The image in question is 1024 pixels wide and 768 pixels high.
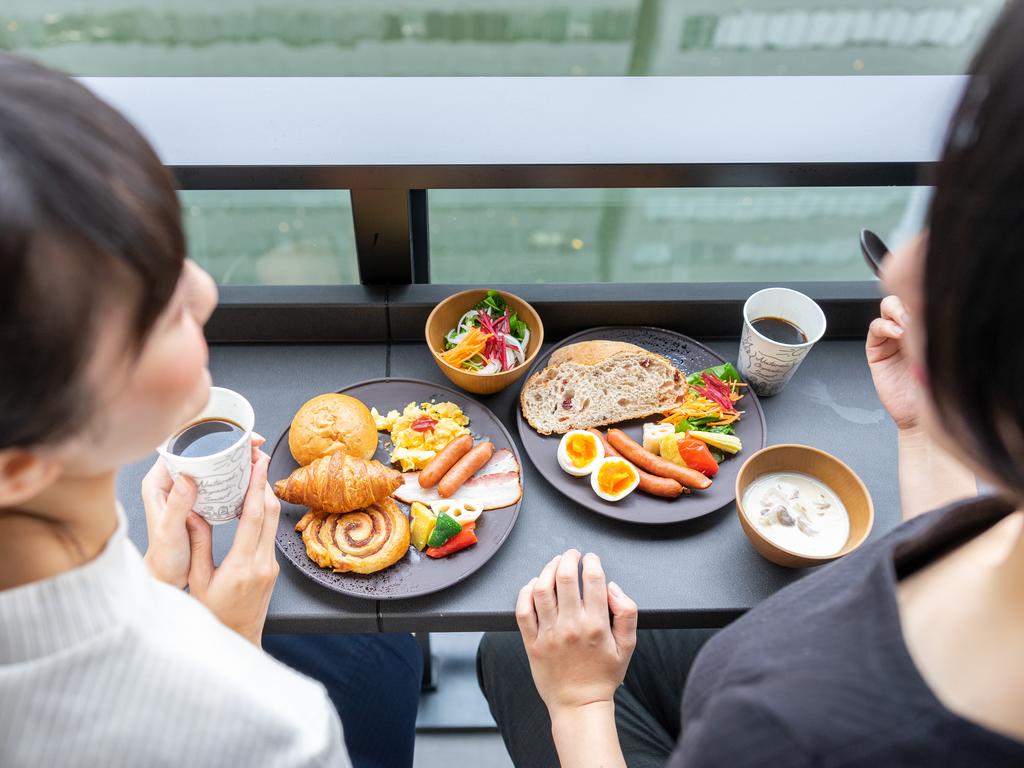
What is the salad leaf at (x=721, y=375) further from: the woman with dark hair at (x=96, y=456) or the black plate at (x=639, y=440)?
the woman with dark hair at (x=96, y=456)

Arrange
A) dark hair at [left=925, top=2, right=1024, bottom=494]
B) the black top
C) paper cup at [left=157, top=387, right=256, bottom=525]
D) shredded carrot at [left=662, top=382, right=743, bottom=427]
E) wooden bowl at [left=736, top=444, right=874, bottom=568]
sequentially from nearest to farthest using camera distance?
1. dark hair at [left=925, top=2, right=1024, bottom=494]
2. the black top
3. paper cup at [left=157, top=387, right=256, bottom=525]
4. wooden bowl at [left=736, top=444, right=874, bottom=568]
5. shredded carrot at [left=662, top=382, right=743, bottom=427]

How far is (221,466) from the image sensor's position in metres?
1.11

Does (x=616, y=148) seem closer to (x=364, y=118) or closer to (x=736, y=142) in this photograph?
(x=736, y=142)

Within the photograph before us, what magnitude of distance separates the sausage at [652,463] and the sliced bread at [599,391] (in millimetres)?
48

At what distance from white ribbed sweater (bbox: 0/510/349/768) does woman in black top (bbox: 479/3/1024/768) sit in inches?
17.3

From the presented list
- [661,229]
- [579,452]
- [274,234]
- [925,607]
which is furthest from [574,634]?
[274,234]

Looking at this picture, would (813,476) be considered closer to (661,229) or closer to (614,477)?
(614,477)

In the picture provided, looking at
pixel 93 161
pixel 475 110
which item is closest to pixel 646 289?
pixel 475 110

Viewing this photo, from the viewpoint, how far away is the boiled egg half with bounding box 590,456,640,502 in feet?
4.44

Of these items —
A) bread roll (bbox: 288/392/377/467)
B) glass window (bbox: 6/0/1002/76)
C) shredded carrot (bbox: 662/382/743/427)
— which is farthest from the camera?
glass window (bbox: 6/0/1002/76)

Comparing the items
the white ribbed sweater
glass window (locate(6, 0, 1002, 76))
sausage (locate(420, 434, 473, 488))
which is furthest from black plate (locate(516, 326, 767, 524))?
the white ribbed sweater

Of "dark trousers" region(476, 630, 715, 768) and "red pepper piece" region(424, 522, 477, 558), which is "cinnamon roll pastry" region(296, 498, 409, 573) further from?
"dark trousers" region(476, 630, 715, 768)

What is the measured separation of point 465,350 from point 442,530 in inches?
14.4

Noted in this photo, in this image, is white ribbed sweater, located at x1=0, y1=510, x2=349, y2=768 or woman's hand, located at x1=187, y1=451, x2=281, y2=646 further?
woman's hand, located at x1=187, y1=451, x2=281, y2=646
